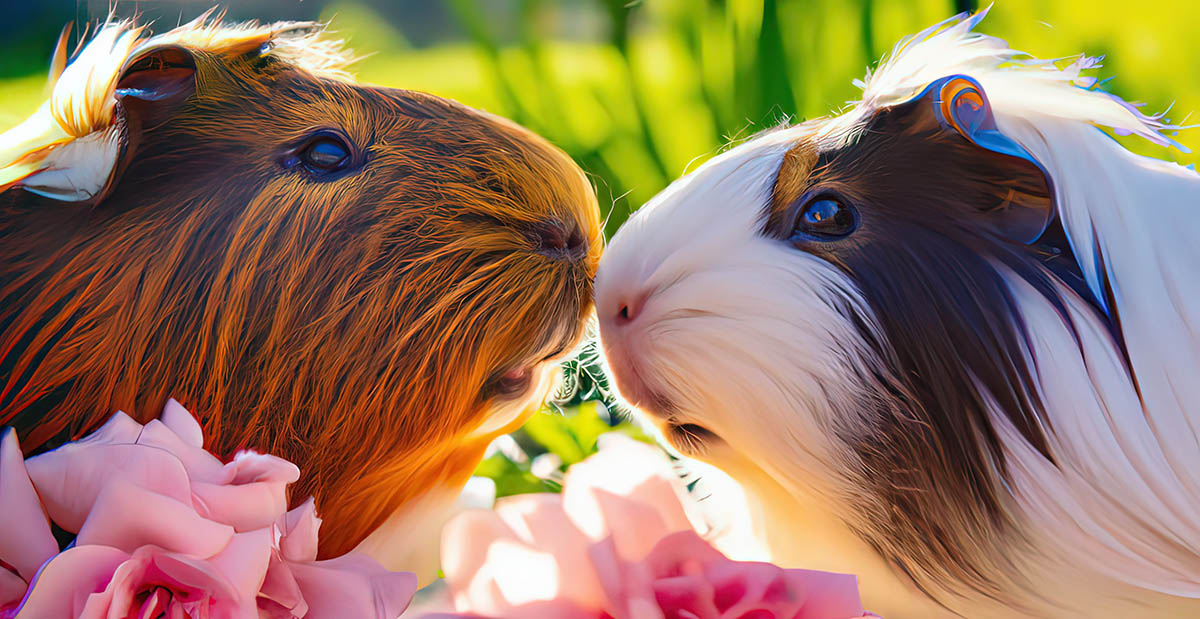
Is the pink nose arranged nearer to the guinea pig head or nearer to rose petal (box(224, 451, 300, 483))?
the guinea pig head

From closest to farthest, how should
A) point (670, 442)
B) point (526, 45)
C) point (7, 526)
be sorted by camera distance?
point (7, 526)
point (670, 442)
point (526, 45)

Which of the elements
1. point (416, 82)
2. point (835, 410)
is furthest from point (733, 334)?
point (416, 82)

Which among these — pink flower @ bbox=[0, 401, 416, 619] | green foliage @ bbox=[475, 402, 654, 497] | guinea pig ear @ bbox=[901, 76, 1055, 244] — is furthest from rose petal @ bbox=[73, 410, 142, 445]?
guinea pig ear @ bbox=[901, 76, 1055, 244]

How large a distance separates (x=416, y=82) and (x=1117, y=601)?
49 centimetres

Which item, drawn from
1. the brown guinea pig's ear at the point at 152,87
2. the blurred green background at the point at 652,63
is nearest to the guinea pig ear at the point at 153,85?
the brown guinea pig's ear at the point at 152,87

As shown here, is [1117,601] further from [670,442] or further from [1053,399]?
[670,442]

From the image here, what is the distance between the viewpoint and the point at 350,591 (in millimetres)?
337

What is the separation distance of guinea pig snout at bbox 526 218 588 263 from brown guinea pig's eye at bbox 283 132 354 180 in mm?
101

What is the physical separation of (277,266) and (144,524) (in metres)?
0.14

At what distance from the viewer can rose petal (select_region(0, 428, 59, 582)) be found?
12.2 inches

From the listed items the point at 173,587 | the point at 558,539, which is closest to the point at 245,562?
the point at 173,587

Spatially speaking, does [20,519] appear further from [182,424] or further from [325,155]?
[325,155]

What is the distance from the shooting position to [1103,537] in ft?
1.21

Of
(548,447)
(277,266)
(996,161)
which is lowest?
(548,447)
